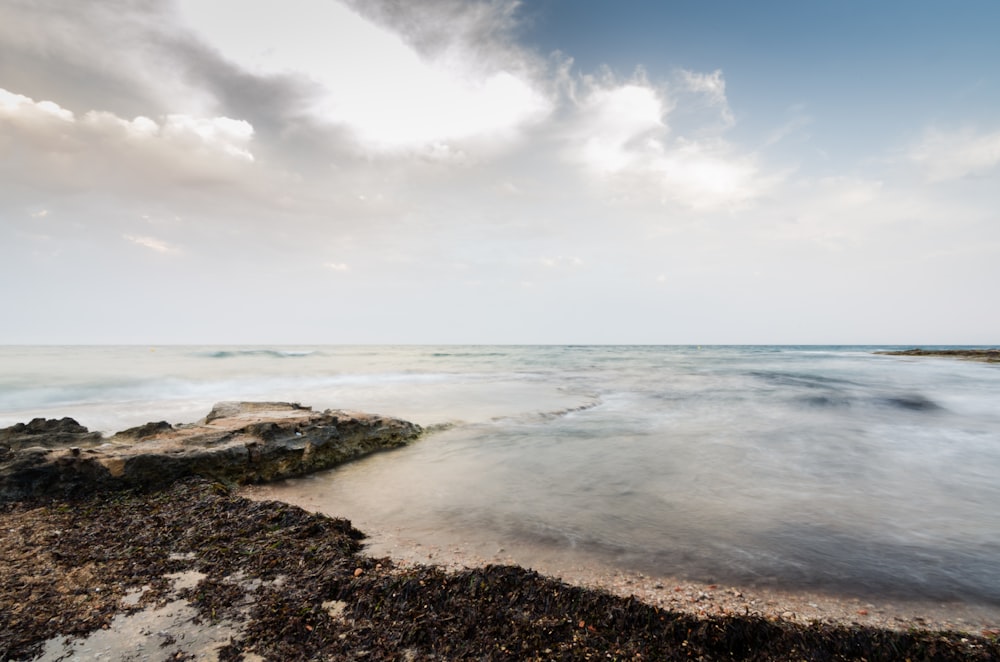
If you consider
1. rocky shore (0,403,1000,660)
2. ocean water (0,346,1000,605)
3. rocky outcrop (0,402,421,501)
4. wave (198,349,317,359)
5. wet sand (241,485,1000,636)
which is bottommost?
wave (198,349,317,359)

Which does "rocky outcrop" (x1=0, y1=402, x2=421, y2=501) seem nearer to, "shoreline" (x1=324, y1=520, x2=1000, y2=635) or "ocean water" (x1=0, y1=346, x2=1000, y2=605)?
"ocean water" (x1=0, y1=346, x2=1000, y2=605)

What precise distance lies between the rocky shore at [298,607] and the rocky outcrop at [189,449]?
436 mm

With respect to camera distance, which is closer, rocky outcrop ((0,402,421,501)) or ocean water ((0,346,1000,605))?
ocean water ((0,346,1000,605))

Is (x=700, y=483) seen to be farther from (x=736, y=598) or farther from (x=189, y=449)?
(x=189, y=449)

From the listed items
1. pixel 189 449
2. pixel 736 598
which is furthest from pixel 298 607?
pixel 189 449

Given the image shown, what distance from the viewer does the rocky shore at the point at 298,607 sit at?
2711mm

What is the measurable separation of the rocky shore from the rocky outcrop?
0.44 metres

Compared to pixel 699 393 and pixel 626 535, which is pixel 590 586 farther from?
pixel 699 393

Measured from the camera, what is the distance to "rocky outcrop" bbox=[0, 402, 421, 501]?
17.4 ft

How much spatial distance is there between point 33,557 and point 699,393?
2013cm

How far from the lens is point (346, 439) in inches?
318

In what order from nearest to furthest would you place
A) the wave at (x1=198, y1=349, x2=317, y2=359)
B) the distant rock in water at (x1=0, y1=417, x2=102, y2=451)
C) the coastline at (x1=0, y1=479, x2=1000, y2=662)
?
the coastline at (x1=0, y1=479, x2=1000, y2=662)
the distant rock in water at (x1=0, y1=417, x2=102, y2=451)
the wave at (x1=198, y1=349, x2=317, y2=359)

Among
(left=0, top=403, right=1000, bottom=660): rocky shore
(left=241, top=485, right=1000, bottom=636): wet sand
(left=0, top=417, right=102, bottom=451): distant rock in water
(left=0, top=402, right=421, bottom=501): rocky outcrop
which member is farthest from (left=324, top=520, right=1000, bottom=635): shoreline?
(left=0, top=417, right=102, bottom=451): distant rock in water

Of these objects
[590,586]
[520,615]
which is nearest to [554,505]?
[590,586]
